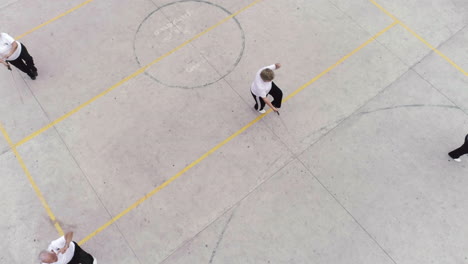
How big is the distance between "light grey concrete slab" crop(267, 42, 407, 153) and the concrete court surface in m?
0.04

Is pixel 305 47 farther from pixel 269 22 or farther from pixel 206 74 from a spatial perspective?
pixel 206 74

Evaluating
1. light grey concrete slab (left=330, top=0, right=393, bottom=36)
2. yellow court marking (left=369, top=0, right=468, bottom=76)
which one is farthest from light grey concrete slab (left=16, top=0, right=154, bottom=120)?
yellow court marking (left=369, top=0, right=468, bottom=76)

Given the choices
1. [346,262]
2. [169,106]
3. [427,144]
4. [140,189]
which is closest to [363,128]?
[427,144]

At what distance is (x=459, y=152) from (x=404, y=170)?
1.15 meters

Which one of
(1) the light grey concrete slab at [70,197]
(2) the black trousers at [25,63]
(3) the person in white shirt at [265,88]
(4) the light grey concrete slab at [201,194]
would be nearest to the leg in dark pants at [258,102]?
(3) the person in white shirt at [265,88]

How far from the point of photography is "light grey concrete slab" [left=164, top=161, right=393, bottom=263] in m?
6.12

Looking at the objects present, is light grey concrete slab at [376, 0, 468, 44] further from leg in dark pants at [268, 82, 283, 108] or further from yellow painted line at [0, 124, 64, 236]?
yellow painted line at [0, 124, 64, 236]

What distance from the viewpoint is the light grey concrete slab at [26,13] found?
8.72m

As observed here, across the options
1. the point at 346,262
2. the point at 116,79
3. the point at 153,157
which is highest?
the point at 116,79

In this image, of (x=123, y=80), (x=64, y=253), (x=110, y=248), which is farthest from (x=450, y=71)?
(x=64, y=253)

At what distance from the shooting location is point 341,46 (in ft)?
28.0

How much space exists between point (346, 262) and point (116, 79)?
674cm

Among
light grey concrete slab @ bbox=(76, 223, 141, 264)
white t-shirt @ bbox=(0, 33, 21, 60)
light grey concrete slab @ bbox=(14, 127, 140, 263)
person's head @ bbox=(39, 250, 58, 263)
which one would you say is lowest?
light grey concrete slab @ bbox=(76, 223, 141, 264)

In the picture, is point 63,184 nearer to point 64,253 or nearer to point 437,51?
point 64,253
